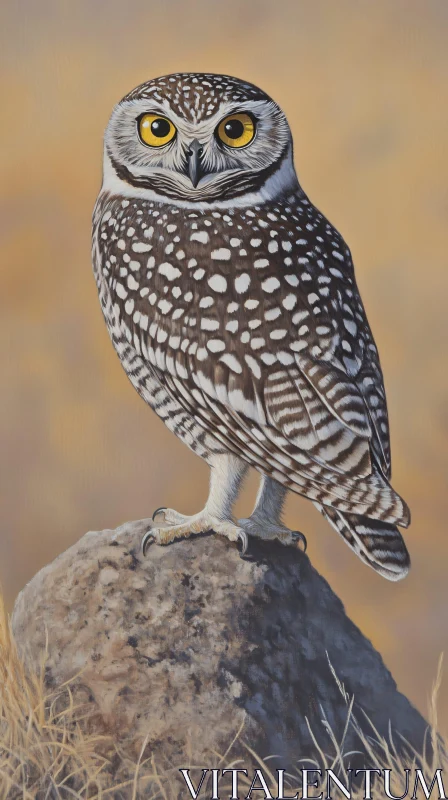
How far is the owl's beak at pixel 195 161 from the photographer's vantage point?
2.03 m

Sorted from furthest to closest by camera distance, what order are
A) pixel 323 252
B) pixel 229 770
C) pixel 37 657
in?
1. pixel 323 252
2. pixel 37 657
3. pixel 229 770

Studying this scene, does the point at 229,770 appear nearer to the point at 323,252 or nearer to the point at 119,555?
the point at 119,555

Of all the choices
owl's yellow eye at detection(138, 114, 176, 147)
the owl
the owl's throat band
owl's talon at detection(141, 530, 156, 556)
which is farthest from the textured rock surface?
owl's yellow eye at detection(138, 114, 176, 147)

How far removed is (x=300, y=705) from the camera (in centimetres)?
193

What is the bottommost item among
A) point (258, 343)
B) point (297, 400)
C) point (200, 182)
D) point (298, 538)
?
point (298, 538)

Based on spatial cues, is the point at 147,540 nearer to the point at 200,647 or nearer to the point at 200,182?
the point at 200,647

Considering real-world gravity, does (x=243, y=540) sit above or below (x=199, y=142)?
below

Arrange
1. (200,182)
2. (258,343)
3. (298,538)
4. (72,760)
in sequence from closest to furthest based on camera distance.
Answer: (72,760)
(258,343)
(200,182)
(298,538)

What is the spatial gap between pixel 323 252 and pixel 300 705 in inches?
44.3

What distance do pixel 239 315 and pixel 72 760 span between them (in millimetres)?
1093

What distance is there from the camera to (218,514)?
2076 millimetres

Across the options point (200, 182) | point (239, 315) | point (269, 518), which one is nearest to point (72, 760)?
point (269, 518)

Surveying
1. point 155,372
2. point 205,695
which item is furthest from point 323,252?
point 205,695

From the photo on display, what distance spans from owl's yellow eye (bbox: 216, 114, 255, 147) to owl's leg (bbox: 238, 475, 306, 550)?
88cm
